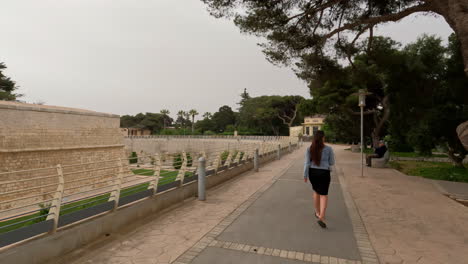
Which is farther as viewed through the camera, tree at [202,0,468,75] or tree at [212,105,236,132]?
tree at [212,105,236,132]

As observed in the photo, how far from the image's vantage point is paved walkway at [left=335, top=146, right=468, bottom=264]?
3.47 metres

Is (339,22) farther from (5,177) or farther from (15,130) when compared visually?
(5,177)

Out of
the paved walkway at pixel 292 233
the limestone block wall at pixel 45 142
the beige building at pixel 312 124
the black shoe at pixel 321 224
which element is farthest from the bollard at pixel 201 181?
the beige building at pixel 312 124

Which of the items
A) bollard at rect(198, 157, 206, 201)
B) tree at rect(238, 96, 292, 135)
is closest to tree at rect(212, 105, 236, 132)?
tree at rect(238, 96, 292, 135)

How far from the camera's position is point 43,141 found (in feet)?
44.4

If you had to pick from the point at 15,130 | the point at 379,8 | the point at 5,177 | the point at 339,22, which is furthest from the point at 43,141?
the point at 379,8

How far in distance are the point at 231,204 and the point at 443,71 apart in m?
11.5

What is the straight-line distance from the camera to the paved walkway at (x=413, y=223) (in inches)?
136

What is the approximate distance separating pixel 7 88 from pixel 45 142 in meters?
36.2

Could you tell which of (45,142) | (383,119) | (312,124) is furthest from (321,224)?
(312,124)

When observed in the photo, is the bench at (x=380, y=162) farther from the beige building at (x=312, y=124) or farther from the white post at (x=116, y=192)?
the beige building at (x=312, y=124)

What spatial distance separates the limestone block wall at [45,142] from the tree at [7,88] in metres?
30.4

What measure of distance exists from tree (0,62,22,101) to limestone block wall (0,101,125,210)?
3036cm

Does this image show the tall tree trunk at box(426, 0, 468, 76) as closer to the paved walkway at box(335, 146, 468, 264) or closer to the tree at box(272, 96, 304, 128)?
the paved walkway at box(335, 146, 468, 264)
